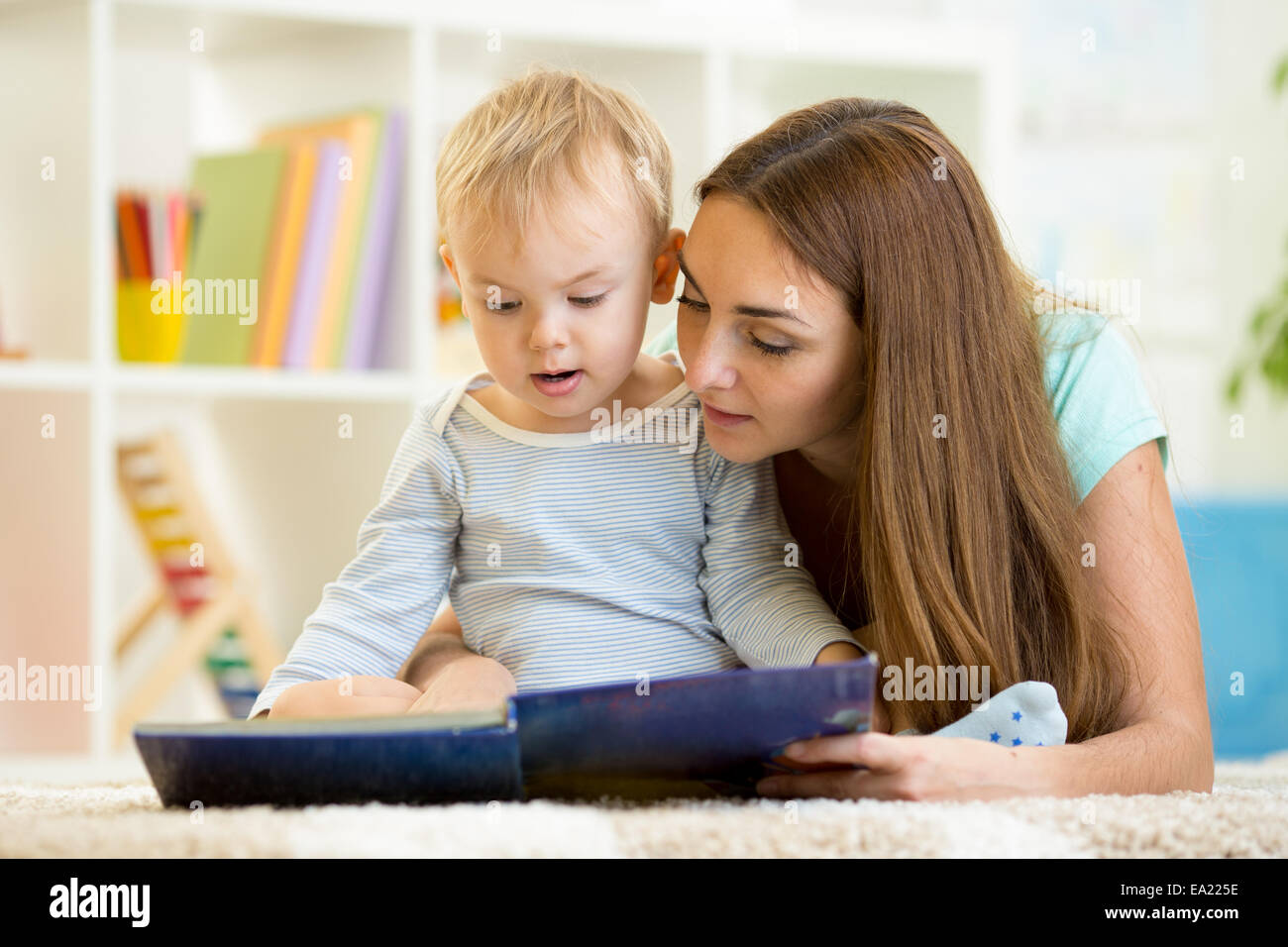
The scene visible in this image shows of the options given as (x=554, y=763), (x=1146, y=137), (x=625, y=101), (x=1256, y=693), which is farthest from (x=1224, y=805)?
(x=1146, y=137)

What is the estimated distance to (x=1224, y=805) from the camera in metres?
0.85

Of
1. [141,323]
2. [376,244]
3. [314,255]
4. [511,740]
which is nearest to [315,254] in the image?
[314,255]

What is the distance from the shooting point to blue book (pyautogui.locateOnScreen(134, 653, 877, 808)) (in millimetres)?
768

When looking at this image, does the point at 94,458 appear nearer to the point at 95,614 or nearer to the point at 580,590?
the point at 95,614

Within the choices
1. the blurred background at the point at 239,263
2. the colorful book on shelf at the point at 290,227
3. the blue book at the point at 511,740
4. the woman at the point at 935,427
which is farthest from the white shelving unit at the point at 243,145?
the blue book at the point at 511,740

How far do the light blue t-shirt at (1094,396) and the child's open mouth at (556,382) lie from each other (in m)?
0.44

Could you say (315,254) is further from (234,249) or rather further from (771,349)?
A: (771,349)

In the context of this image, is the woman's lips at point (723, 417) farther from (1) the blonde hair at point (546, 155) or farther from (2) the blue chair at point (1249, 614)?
(2) the blue chair at point (1249, 614)

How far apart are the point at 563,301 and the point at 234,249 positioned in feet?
3.92

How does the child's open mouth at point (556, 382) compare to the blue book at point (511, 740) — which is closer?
the blue book at point (511, 740)

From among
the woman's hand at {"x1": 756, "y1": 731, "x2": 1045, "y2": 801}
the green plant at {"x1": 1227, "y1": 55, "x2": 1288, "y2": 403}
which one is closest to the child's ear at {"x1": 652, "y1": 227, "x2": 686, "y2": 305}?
the woman's hand at {"x1": 756, "y1": 731, "x2": 1045, "y2": 801}

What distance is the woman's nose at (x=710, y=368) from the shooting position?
110 centimetres

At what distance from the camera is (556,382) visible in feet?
3.73

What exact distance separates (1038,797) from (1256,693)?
240 centimetres
